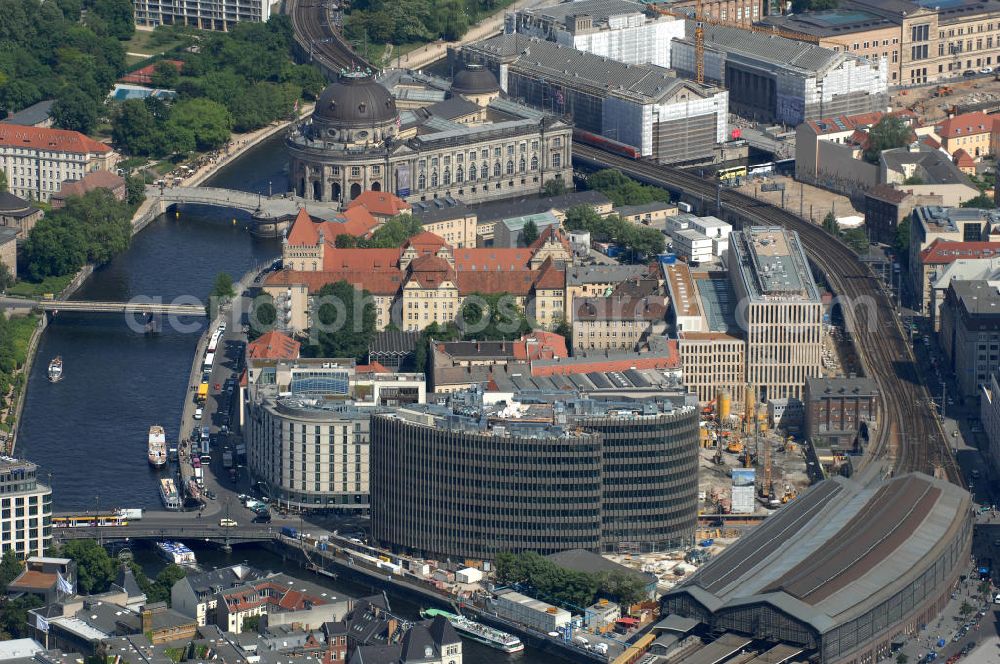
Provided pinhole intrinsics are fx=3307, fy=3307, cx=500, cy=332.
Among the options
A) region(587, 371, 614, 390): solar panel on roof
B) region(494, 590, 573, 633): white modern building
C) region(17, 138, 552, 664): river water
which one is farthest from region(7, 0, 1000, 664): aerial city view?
region(587, 371, 614, 390): solar panel on roof

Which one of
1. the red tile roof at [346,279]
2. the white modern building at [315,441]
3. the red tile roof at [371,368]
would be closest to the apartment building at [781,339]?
the red tile roof at [371,368]

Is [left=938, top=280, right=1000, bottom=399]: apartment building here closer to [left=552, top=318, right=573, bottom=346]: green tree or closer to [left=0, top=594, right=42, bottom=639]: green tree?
[left=552, top=318, right=573, bottom=346]: green tree

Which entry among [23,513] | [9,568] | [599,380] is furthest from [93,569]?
[599,380]

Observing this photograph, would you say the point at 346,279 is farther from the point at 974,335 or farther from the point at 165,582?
the point at 165,582

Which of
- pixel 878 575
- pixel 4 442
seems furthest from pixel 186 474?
pixel 878 575

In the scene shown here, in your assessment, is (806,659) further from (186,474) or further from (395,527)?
(186,474)

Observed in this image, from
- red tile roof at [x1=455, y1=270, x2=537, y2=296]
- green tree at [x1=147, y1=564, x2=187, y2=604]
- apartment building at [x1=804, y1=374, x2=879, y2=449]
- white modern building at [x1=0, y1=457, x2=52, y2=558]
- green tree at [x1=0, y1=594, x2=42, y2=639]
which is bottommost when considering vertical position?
green tree at [x1=0, y1=594, x2=42, y2=639]

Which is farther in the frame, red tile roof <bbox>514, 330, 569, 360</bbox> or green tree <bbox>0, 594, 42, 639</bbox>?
red tile roof <bbox>514, 330, 569, 360</bbox>
